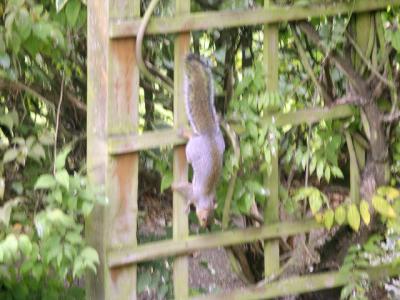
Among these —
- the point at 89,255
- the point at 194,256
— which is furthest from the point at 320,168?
the point at 89,255

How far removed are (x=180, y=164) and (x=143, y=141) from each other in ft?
0.65

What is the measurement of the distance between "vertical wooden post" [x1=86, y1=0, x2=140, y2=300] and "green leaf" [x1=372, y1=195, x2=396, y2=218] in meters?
0.98

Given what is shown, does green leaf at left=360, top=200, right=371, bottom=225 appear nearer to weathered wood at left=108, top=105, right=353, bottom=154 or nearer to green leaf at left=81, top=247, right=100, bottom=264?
weathered wood at left=108, top=105, right=353, bottom=154

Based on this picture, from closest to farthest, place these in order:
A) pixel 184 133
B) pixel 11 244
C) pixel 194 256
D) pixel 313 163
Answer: pixel 11 244 < pixel 184 133 < pixel 313 163 < pixel 194 256

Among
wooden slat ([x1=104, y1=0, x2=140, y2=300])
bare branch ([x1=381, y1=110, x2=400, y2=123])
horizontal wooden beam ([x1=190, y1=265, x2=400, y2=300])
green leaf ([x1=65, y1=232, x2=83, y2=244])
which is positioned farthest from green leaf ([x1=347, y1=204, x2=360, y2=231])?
green leaf ([x1=65, y1=232, x2=83, y2=244])

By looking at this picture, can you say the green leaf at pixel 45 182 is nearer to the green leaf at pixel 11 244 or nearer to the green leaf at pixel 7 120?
the green leaf at pixel 11 244

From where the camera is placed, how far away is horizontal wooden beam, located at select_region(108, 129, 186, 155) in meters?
2.96

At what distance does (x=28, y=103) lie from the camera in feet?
11.1

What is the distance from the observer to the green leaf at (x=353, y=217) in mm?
3393

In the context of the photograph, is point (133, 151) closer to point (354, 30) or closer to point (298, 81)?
point (298, 81)

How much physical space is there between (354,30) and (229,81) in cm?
54

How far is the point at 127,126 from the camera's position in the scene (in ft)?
9.83

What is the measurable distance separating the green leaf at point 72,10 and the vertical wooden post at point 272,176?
0.68m

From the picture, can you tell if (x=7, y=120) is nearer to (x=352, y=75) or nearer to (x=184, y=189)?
(x=184, y=189)
